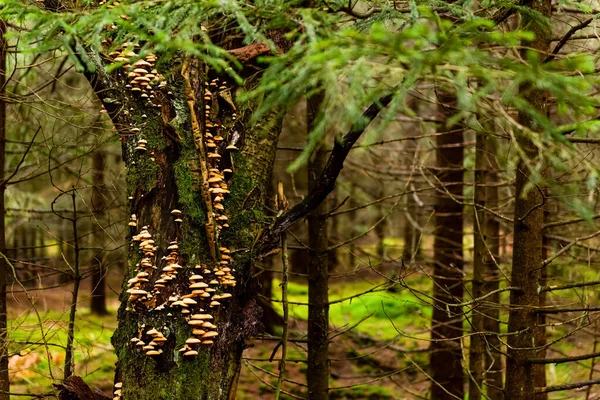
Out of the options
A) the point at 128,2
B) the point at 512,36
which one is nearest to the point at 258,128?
the point at 128,2

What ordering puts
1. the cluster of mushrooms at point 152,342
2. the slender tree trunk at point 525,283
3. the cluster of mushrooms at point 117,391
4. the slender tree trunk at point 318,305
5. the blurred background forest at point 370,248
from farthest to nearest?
the slender tree trunk at point 318,305 → the blurred background forest at point 370,248 → the slender tree trunk at point 525,283 → the cluster of mushrooms at point 117,391 → the cluster of mushrooms at point 152,342

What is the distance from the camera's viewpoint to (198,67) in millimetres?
3631

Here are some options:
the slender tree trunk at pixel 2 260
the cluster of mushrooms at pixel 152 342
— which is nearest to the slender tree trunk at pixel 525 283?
the cluster of mushrooms at pixel 152 342

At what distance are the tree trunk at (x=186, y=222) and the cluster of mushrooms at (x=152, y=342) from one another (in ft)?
0.07

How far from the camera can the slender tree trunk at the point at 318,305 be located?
19.7 feet

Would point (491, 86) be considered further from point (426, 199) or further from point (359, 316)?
point (426, 199)

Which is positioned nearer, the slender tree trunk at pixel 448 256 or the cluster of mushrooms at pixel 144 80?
the cluster of mushrooms at pixel 144 80

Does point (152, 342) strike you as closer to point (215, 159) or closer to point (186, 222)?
point (186, 222)

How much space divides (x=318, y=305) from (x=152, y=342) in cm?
305

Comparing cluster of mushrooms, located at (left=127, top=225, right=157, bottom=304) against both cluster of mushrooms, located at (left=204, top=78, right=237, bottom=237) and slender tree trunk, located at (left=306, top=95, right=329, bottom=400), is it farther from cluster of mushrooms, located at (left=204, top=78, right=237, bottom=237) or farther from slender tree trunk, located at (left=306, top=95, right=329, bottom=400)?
slender tree trunk, located at (left=306, top=95, right=329, bottom=400)

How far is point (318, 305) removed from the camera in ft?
20.0

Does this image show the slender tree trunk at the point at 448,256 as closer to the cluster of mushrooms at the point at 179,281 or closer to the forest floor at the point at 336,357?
the forest floor at the point at 336,357

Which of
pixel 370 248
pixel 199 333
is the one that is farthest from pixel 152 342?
pixel 370 248

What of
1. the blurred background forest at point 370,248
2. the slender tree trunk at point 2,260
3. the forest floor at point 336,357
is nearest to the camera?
the blurred background forest at point 370,248
